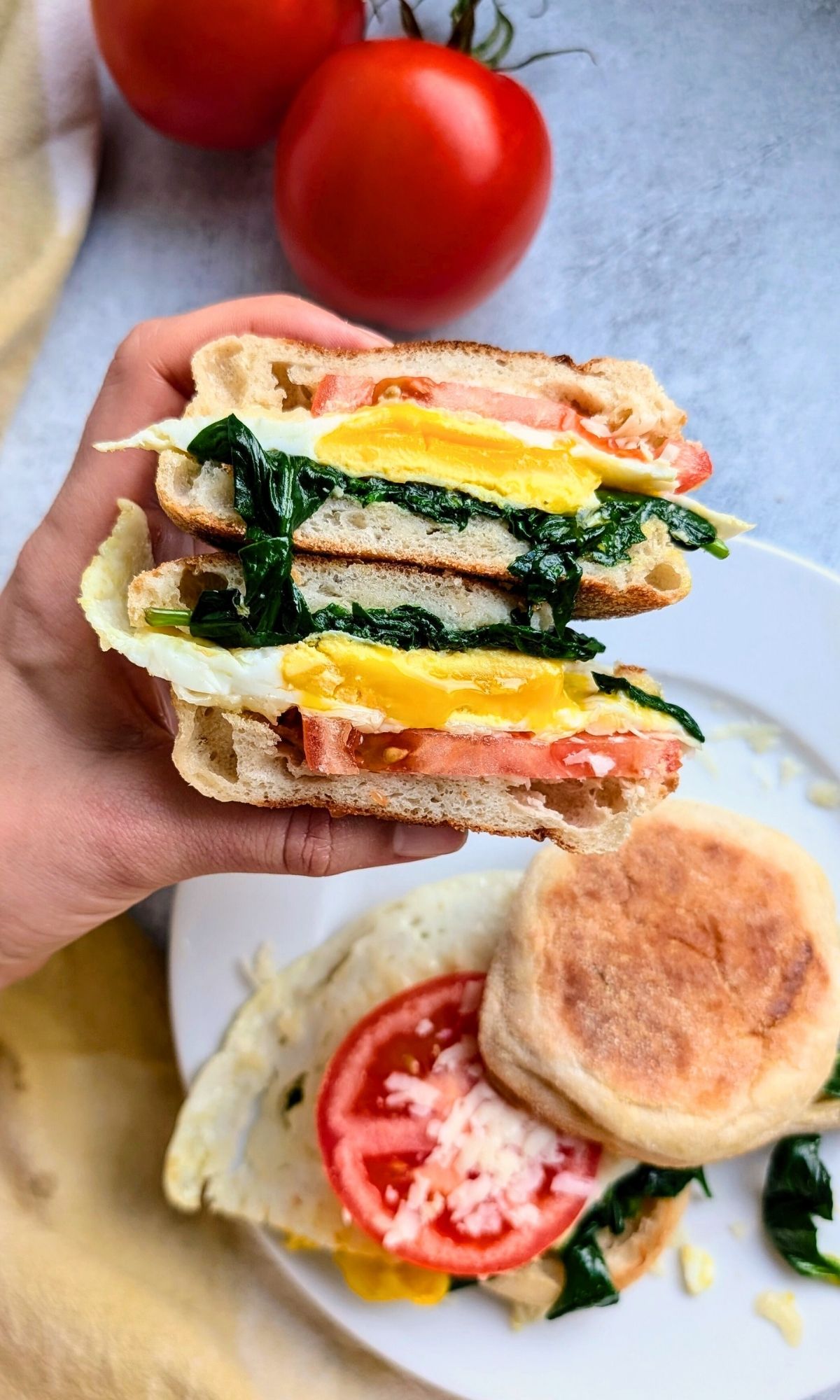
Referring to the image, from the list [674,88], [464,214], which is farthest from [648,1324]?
[674,88]

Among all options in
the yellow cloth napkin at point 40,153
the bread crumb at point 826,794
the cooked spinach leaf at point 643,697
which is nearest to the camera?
the cooked spinach leaf at point 643,697

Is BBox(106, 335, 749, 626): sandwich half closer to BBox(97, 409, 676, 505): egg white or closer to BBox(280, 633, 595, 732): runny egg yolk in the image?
BBox(97, 409, 676, 505): egg white

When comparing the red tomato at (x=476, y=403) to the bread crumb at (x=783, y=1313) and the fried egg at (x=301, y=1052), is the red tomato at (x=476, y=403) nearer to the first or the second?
the fried egg at (x=301, y=1052)

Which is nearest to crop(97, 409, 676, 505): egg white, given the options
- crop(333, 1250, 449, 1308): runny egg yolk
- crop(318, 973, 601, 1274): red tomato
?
crop(318, 973, 601, 1274): red tomato

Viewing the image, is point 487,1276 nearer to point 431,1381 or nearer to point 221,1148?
point 431,1381

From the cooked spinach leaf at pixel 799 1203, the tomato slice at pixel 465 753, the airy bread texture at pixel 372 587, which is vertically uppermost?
the airy bread texture at pixel 372 587

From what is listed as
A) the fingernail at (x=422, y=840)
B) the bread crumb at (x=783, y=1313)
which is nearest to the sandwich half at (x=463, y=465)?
the fingernail at (x=422, y=840)

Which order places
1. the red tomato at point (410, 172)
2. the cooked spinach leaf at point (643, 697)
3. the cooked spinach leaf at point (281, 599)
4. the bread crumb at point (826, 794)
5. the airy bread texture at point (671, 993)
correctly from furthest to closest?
1. the bread crumb at point (826, 794)
2. the red tomato at point (410, 172)
3. the airy bread texture at point (671, 993)
4. the cooked spinach leaf at point (643, 697)
5. the cooked spinach leaf at point (281, 599)
